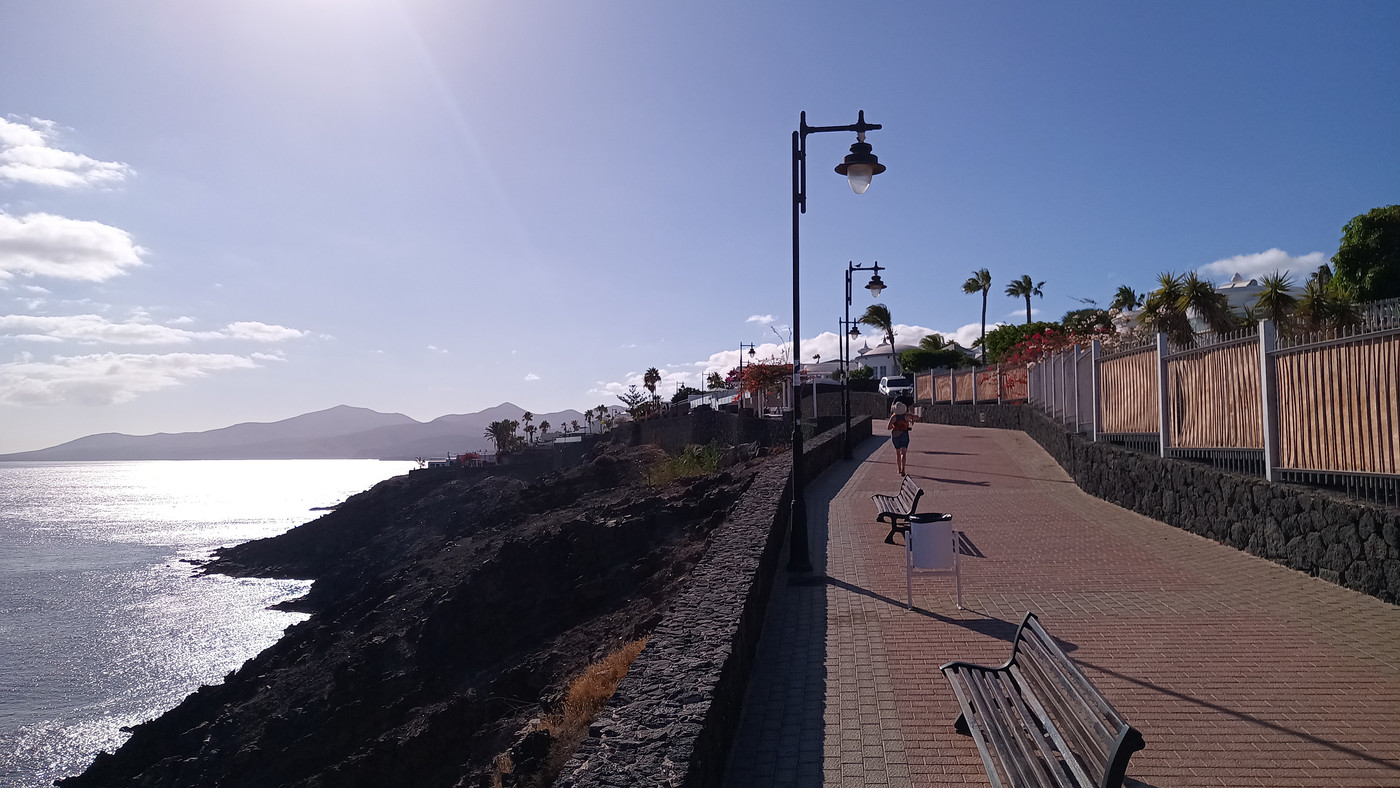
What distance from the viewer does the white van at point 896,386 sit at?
46594 millimetres

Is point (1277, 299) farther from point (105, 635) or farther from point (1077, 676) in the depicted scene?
point (105, 635)

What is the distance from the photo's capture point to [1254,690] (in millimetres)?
5262

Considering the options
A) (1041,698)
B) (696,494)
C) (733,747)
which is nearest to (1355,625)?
(1041,698)

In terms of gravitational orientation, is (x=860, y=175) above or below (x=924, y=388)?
above

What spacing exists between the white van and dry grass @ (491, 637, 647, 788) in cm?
3909

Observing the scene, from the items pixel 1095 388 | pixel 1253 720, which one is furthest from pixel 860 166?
pixel 1095 388

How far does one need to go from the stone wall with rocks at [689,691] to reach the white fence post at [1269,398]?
5.06 metres

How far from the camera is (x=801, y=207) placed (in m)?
9.78

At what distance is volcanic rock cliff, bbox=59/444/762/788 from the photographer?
12.4 m

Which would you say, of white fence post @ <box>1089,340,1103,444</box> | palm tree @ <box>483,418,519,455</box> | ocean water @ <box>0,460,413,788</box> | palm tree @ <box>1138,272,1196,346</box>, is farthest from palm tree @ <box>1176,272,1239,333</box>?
palm tree @ <box>483,418,519,455</box>

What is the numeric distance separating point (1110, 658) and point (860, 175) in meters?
5.43

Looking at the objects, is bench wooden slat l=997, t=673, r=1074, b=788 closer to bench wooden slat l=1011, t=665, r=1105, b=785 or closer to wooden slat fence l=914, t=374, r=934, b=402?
bench wooden slat l=1011, t=665, r=1105, b=785

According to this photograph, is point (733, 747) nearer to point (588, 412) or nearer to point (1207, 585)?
point (1207, 585)

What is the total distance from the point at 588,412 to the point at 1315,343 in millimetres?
110055
